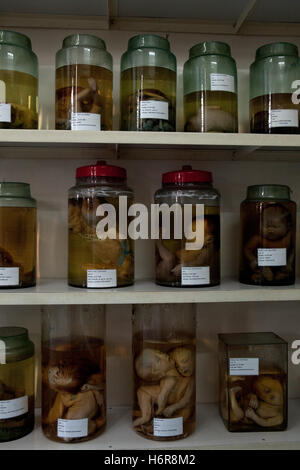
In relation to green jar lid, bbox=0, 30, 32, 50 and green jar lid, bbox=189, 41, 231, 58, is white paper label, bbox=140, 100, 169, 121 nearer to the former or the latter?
green jar lid, bbox=189, 41, 231, 58

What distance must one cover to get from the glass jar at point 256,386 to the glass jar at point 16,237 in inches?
19.5

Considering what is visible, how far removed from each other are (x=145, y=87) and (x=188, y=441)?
0.78 m

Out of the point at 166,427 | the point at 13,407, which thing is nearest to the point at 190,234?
the point at 166,427

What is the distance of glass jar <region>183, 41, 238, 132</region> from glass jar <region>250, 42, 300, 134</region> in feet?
0.20

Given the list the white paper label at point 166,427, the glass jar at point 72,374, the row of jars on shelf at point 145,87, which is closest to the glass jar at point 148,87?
the row of jars on shelf at point 145,87

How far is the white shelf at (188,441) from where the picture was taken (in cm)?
96

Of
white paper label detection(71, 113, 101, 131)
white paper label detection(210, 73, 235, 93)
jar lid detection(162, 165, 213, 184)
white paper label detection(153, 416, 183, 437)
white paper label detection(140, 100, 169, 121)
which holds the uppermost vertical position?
white paper label detection(210, 73, 235, 93)

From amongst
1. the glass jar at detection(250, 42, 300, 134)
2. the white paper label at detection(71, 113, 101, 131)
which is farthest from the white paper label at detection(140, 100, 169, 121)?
the glass jar at detection(250, 42, 300, 134)

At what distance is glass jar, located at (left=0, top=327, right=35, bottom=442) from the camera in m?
0.97

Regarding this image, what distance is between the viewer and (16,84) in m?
0.95

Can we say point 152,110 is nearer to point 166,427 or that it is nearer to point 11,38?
point 11,38

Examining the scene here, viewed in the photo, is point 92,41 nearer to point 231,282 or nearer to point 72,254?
point 72,254

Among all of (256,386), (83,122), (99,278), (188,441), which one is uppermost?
(83,122)

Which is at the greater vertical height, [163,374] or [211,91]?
[211,91]
